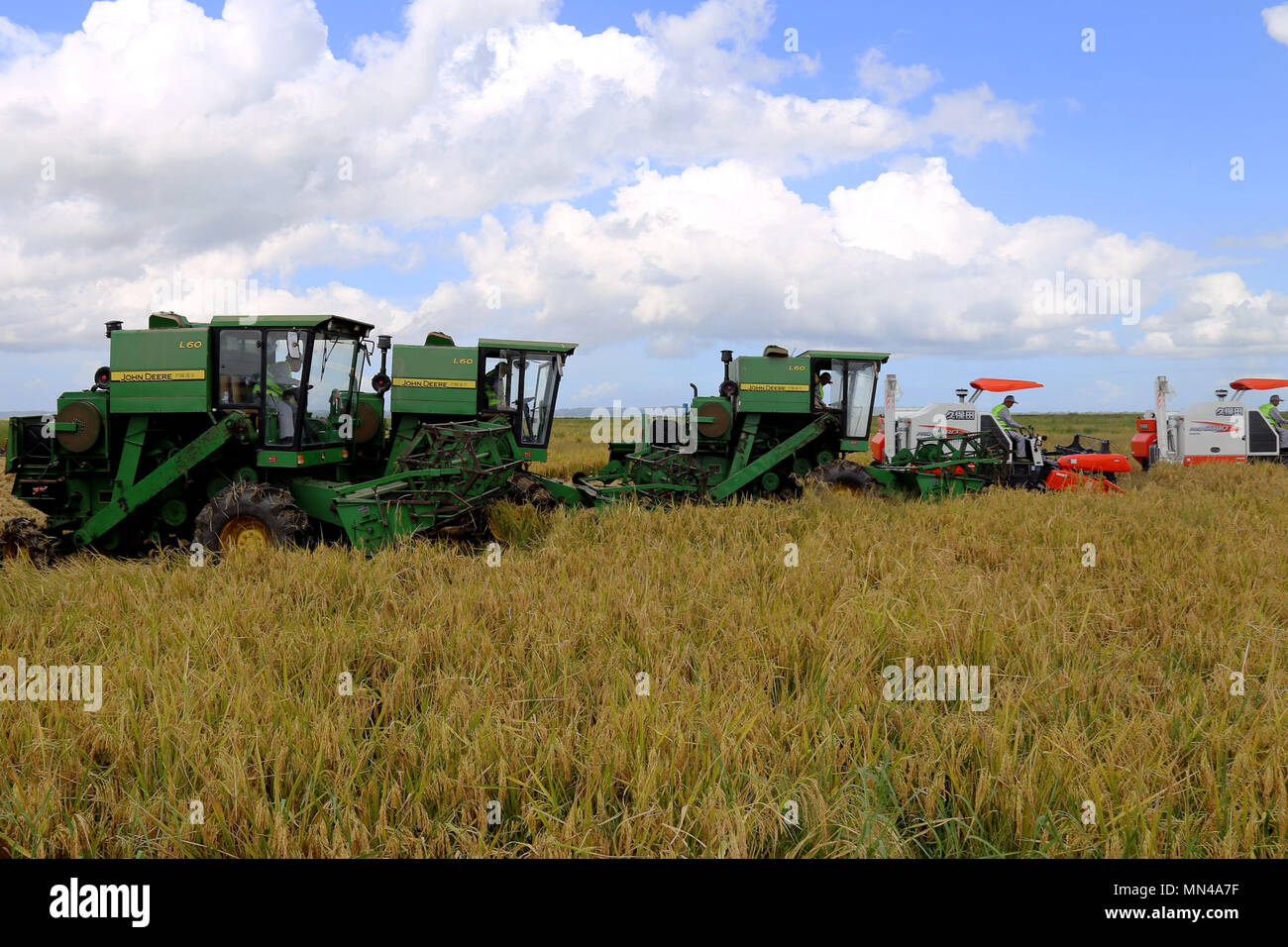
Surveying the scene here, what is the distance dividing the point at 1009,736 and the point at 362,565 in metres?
4.55

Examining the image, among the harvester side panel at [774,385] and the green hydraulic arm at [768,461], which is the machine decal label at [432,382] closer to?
the green hydraulic arm at [768,461]

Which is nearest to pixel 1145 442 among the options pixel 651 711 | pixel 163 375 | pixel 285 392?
pixel 285 392

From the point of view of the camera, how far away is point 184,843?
246cm

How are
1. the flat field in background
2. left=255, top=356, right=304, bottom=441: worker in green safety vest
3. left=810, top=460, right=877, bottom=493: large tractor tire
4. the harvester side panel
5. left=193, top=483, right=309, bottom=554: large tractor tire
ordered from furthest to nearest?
the harvester side panel, left=810, top=460, right=877, bottom=493: large tractor tire, left=255, top=356, right=304, bottom=441: worker in green safety vest, left=193, top=483, right=309, bottom=554: large tractor tire, the flat field in background

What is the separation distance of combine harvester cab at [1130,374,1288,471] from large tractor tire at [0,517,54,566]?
706 inches

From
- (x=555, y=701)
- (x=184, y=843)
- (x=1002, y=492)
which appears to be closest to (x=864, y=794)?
(x=555, y=701)

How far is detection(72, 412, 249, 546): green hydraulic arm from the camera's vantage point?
8.17 m

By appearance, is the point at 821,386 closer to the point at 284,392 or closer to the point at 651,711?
the point at 284,392

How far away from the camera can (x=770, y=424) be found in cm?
1230

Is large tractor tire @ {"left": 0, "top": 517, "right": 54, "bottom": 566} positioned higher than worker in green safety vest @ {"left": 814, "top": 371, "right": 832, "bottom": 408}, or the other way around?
worker in green safety vest @ {"left": 814, "top": 371, "right": 832, "bottom": 408}

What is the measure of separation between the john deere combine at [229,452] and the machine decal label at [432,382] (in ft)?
3.80

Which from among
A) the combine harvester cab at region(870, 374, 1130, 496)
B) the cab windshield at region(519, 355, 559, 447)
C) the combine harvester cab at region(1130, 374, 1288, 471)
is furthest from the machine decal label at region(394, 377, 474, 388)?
the combine harvester cab at region(1130, 374, 1288, 471)

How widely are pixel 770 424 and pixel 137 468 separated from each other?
8590 millimetres

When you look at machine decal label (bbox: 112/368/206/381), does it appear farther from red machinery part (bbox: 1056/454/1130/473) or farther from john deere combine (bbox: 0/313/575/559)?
red machinery part (bbox: 1056/454/1130/473)
